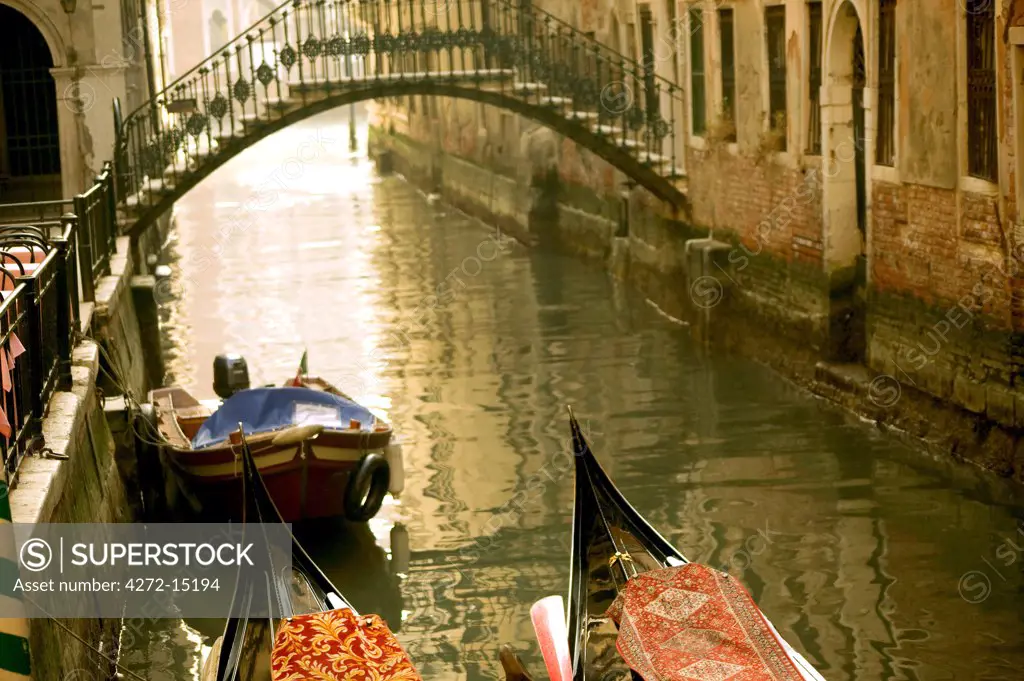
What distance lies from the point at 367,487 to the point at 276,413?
712 millimetres

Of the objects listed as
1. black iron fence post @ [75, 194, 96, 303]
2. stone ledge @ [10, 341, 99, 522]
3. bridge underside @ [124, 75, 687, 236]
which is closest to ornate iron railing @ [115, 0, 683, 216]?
bridge underside @ [124, 75, 687, 236]

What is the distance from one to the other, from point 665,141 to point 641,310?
1.70 metres

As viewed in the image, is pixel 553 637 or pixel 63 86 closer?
pixel 553 637

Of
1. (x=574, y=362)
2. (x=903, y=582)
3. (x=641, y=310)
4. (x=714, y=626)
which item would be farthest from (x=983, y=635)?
(x=641, y=310)

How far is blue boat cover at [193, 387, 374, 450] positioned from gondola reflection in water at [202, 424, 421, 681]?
2574 mm

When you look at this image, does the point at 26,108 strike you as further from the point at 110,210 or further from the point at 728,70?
the point at 728,70

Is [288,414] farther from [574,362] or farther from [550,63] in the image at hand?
[550,63]

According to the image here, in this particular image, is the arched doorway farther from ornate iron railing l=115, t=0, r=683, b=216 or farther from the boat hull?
the boat hull

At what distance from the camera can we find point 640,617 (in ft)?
18.6

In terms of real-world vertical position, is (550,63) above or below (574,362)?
above

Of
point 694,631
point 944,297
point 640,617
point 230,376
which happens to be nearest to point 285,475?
point 230,376

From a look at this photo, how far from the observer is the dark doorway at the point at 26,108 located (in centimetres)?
1619

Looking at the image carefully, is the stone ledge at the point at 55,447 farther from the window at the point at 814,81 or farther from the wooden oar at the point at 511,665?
the window at the point at 814,81

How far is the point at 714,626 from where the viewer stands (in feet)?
18.2
